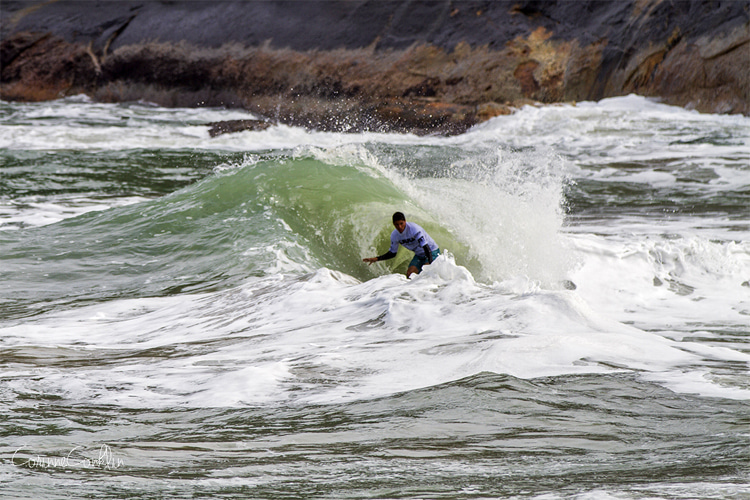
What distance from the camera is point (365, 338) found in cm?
602

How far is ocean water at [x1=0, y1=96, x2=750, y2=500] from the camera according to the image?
3.66 meters

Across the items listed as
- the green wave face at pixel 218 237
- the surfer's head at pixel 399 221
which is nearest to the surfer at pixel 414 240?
the surfer's head at pixel 399 221

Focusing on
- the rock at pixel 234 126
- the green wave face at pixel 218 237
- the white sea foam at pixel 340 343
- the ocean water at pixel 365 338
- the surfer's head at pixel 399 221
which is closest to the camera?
the ocean water at pixel 365 338

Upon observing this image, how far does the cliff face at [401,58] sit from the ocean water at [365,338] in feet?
28.0

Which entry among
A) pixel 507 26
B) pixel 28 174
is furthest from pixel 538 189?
pixel 507 26

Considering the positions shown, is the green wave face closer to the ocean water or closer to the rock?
the ocean water

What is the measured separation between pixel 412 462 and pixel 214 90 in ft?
86.8

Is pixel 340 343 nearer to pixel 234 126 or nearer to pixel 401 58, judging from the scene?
pixel 234 126

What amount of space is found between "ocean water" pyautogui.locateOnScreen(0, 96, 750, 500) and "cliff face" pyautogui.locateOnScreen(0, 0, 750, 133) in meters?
8.53

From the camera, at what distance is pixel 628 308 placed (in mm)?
7629

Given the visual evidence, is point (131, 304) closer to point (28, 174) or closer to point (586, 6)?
point (28, 174)

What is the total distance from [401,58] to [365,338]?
2031 cm

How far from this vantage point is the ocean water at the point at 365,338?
3660mm

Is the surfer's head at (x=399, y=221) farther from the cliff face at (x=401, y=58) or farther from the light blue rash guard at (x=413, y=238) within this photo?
the cliff face at (x=401, y=58)
